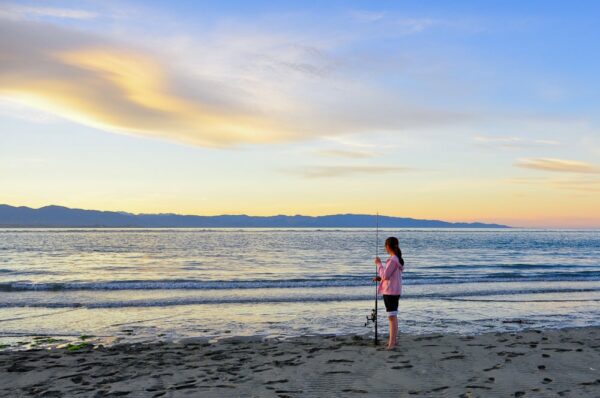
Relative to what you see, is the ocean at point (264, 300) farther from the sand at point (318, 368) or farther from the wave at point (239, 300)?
the sand at point (318, 368)

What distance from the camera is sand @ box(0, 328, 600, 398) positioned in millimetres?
6891

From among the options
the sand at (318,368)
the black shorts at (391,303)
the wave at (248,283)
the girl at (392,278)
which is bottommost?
the wave at (248,283)

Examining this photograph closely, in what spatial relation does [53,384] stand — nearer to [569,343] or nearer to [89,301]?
[569,343]

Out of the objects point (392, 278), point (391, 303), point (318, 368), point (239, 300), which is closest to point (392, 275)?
point (392, 278)

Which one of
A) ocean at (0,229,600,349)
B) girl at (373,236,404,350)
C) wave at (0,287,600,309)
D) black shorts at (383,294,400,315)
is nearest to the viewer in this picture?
girl at (373,236,404,350)

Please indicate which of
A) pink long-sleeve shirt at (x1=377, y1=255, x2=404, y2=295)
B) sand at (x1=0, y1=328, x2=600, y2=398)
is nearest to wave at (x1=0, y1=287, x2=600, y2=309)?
sand at (x1=0, y1=328, x2=600, y2=398)

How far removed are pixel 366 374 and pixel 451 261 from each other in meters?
32.5

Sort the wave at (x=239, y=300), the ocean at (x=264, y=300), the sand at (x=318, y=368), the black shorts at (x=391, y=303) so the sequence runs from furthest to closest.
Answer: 1. the wave at (x=239, y=300)
2. the ocean at (x=264, y=300)
3. the black shorts at (x=391, y=303)
4. the sand at (x=318, y=368)

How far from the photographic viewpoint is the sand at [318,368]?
22.6ft

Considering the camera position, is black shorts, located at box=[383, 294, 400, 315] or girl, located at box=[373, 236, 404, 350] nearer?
girl, located at box=[373, 236, 404, 350]

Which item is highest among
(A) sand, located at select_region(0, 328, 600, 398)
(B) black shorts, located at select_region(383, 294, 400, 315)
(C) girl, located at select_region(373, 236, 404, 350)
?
(C) girl, located at select_region(373, 236, 404, 350)

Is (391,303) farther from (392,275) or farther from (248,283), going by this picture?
(248,283)

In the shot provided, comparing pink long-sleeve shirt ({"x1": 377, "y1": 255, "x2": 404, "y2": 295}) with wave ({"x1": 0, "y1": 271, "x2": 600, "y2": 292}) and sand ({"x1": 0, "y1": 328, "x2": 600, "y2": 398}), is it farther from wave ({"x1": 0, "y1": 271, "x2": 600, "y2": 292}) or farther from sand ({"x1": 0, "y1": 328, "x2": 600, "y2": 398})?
wave ({"x1": 0, "y1": 271, "x2": 600, "y2": 292})

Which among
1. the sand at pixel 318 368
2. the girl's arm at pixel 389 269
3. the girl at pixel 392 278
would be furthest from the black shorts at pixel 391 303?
the sand at pixel 318 368
